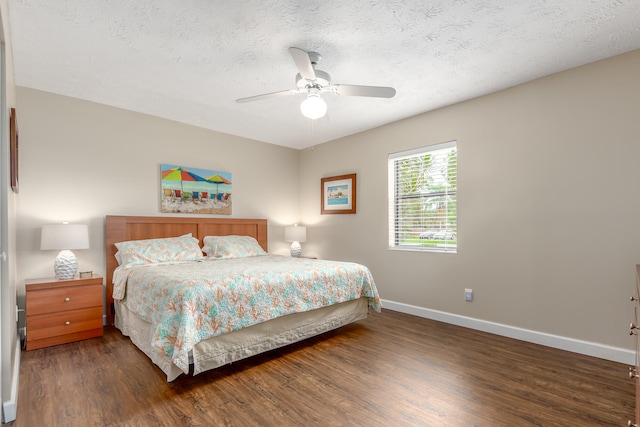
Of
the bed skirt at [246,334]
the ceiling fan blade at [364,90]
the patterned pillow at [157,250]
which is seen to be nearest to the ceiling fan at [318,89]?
the ceiling fan blade at [364,90]

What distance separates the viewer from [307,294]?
9.50 feet

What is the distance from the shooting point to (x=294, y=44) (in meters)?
2.42

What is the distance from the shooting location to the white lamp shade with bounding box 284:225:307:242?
5.07m

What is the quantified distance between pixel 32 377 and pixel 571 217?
4440 millimetres

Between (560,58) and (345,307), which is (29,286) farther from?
(560,58)

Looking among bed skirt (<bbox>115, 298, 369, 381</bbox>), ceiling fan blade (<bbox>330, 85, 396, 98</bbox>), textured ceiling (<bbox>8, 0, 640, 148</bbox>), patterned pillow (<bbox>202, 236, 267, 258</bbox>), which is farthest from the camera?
patterned pillow (<bbox>202, 236, 267, 258</bbox>)

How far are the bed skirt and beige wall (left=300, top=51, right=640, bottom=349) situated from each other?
1.22 metres

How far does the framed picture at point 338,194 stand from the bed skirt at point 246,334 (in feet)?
5.39

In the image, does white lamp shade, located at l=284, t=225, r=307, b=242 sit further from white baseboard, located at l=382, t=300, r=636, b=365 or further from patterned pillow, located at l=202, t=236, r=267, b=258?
white baseboard, located at l=382, t=300, r=636, b=365

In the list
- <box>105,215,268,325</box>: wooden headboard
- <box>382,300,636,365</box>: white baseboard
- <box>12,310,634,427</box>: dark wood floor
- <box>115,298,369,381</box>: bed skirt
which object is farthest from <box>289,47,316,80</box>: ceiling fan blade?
<box>382,300,636,365</box>: white baseboard

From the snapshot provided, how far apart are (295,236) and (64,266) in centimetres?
288

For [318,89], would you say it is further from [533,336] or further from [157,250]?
[533,336]

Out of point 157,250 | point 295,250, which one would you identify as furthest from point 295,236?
point 157,250

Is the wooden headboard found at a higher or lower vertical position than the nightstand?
higher
